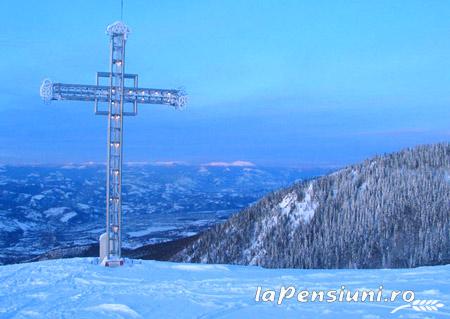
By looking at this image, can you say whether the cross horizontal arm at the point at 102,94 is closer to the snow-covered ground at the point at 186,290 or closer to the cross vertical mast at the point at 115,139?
the cross vertical mast at the point at 115,139

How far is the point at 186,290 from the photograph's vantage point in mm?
11266

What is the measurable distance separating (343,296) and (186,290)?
11.6ft

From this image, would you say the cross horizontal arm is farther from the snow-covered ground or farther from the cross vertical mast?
the snow-covered ground

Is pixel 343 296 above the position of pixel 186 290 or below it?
above

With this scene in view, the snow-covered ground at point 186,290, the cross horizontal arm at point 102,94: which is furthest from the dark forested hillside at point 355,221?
the cross horizontal arm at point 102,94

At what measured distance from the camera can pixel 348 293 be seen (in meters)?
10.6

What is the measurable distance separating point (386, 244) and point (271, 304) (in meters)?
24.7

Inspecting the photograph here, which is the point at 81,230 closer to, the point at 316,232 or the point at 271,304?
the point at 316,232

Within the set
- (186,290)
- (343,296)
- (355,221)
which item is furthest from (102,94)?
(355,221)

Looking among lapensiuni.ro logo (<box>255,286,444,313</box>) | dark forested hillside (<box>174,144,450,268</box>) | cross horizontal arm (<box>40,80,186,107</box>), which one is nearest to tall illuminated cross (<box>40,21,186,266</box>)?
cross horizontal arm (<box>40,80,186,107</box>)

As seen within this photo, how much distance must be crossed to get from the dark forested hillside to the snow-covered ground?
15.9 metres

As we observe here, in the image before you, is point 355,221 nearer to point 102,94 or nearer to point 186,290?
point 102,94

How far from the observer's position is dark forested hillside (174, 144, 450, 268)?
102ft

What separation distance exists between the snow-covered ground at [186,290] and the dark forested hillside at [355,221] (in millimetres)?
15890
